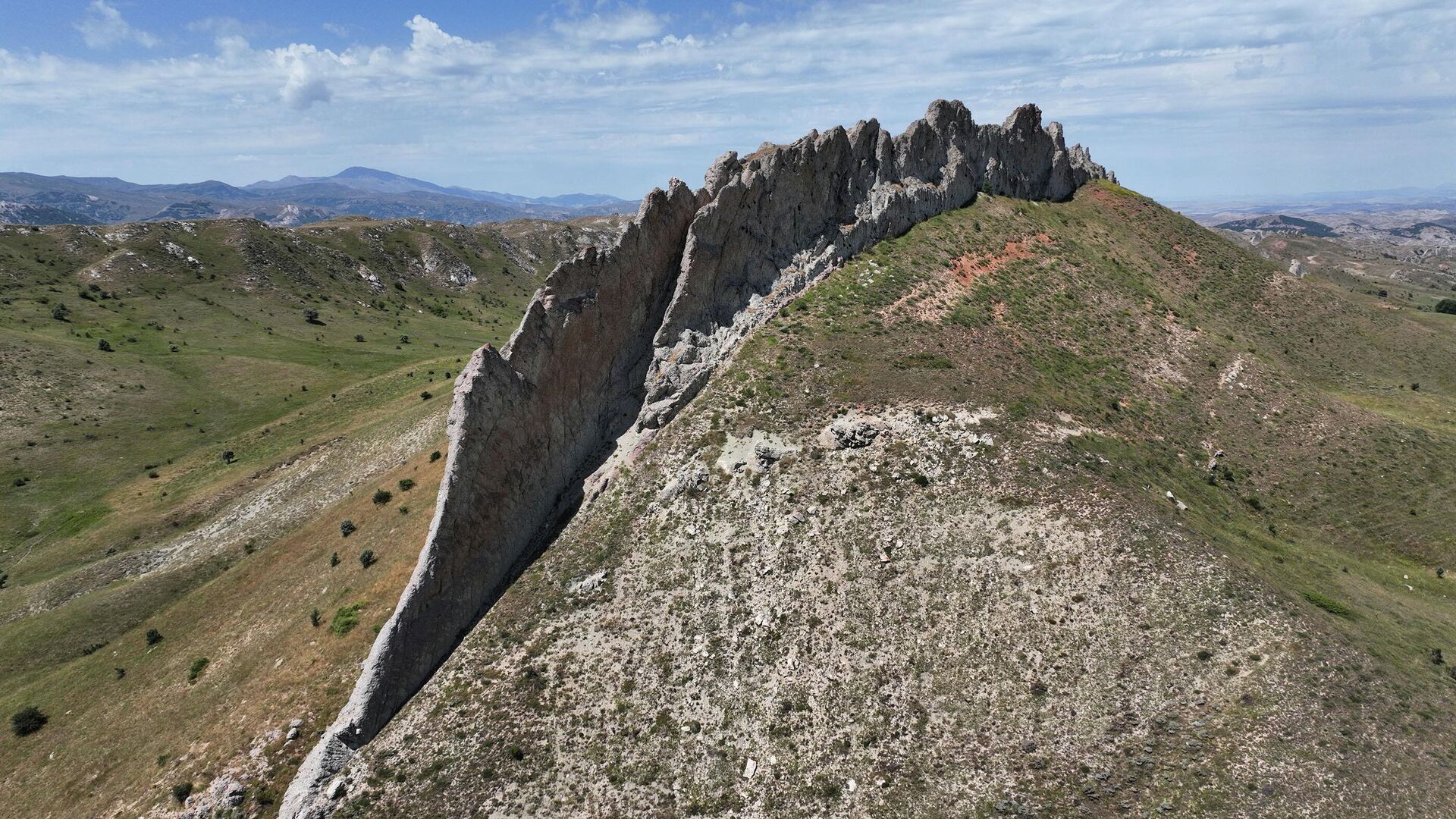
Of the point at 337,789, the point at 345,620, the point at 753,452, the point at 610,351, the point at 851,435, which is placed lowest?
the point at 337,789

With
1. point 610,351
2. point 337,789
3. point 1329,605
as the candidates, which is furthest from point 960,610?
point 337,789

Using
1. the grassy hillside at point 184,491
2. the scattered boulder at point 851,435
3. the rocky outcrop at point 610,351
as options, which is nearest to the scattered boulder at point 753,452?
the scattered boulder at point 851,435

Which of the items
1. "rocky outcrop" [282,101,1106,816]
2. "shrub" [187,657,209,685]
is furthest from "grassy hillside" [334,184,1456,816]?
"shrub" [187,657,209,685]

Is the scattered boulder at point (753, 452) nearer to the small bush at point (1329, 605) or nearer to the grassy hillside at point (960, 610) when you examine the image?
the grassy hillside at point (960, 610)

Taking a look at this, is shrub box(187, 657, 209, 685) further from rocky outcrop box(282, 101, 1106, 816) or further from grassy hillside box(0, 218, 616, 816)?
rocky outcrop box(282, 101, 1106, 816)

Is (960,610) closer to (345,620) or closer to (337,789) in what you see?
(337,789)
